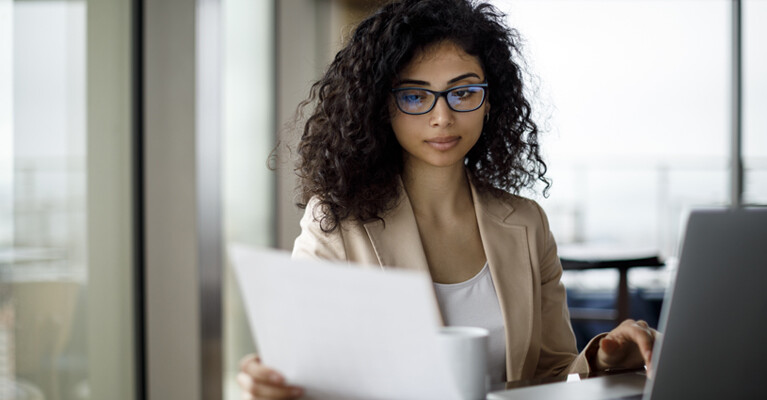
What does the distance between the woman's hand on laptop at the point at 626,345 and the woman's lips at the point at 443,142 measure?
20.6 inches

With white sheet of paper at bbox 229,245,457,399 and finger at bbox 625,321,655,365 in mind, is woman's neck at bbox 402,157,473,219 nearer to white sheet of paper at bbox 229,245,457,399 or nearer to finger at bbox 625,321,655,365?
finger at bbox 625,321,655,365

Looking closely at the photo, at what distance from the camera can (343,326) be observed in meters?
0.74

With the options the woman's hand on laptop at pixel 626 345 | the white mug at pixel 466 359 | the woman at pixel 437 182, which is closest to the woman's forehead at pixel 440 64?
the woman at pixel 437 182

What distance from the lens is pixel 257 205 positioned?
10.5ft

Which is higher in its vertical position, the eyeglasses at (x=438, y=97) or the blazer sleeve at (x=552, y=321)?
the eyeglasses at (x=438, y=97)

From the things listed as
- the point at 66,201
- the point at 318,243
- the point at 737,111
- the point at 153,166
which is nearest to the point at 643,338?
the point at 318,243

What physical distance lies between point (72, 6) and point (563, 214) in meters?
4.47

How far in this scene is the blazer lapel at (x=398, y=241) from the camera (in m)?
1.46

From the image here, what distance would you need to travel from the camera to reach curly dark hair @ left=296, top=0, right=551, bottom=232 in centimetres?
150

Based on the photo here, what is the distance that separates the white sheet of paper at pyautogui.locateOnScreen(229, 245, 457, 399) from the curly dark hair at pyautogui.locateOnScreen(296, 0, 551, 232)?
A: 0.63m

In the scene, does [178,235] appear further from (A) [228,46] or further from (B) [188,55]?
(A) [228,46]

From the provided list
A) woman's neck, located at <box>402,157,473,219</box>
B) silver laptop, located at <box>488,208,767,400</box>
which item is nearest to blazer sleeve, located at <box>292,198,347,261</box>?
woman's neck, located at <box>402,157,473,219</box>

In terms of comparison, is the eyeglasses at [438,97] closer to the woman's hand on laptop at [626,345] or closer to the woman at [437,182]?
the woman at [437,182]

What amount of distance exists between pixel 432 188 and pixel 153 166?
1.11 meters
